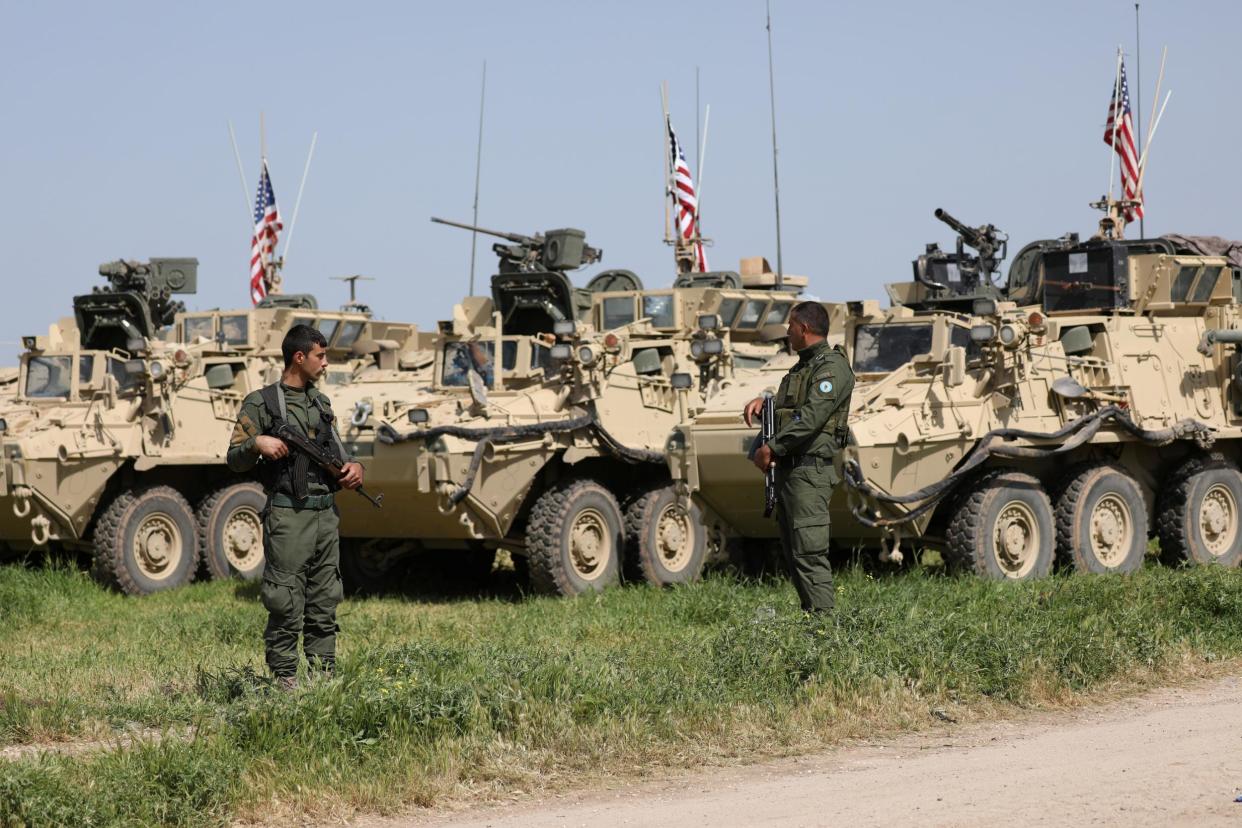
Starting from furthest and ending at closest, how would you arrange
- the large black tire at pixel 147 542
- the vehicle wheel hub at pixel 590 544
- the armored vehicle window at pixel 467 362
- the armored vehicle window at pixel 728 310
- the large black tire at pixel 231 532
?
the armored vehicle window at pixel 728 310 → the large black tire at pixel 231 532 → the large black tire at pixel 147 542 → the armored vehicle window at pixel 467 362 → the vehicle wheel hub at pixel 590 544

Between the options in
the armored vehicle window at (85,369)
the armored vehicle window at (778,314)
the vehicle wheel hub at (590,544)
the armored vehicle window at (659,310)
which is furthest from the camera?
the armored vehicle window at (778,314)

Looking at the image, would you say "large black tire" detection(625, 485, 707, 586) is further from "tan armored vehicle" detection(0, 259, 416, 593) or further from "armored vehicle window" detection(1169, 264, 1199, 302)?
"armored vehicle window" detection(1169, 264, 1199, 302)

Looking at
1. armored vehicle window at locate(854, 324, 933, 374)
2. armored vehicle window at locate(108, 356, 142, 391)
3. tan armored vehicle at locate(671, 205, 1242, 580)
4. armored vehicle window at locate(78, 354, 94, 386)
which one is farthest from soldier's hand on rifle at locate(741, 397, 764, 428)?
armored vehicle window at locate(78, 354, 94, 386)

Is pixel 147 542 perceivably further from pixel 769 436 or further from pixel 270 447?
pixel 270 447

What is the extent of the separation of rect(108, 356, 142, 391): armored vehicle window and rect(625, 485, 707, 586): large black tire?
4382 millimetres

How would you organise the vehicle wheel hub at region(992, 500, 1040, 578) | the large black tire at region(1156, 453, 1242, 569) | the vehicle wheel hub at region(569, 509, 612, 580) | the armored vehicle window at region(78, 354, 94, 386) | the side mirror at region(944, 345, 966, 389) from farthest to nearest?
the armored vehicle window at region(78, 354, 94, 386) < the large black tire at region(1156, 453, 1242, 569) < the vehicle wheel hub at region(569, 509, 612, 580) < the side mirror at region(944, 345, 966, 389) < the vehicle wheel hub at region(992, 500, 1040, 578)

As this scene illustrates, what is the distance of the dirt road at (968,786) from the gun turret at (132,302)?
10663 millimetres

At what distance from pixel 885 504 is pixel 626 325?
14.8ft

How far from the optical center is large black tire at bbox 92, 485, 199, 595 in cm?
1427

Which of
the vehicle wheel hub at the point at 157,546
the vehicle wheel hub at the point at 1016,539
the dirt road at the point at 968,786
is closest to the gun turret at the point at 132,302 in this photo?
the vehicle wheel hub at the point at 157,546

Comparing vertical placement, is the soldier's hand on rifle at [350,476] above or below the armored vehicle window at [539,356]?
below

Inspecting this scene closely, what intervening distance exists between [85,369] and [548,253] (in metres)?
4.10

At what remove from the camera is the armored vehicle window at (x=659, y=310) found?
15914 mm

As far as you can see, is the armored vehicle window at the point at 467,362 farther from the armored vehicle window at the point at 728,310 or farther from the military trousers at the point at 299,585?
the military trousers at the point at 299,585
